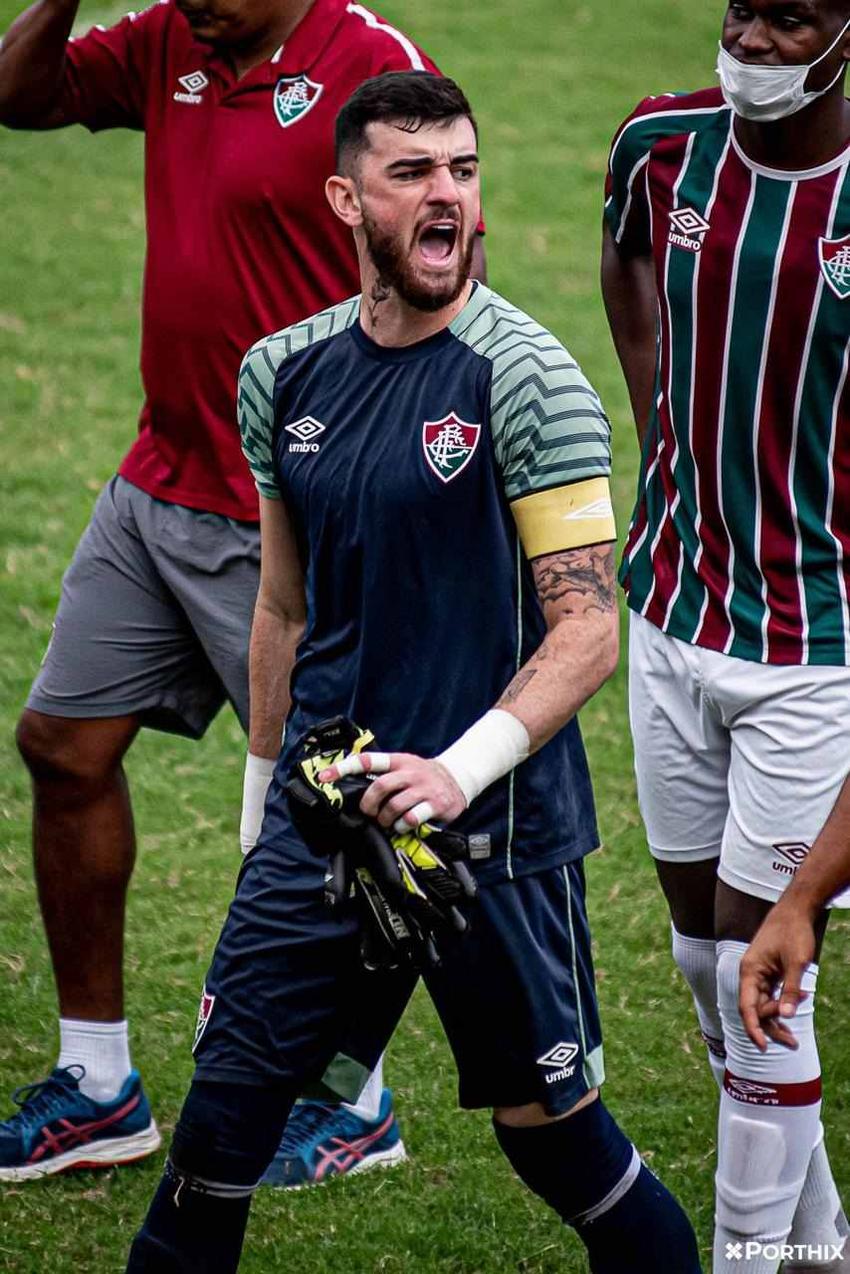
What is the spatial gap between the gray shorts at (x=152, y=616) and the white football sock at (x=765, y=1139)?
4.88ft

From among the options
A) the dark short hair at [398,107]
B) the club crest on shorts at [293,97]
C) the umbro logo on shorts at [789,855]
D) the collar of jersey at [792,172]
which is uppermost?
the dark short hair at [398,107]

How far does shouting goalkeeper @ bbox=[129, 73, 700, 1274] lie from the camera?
3.61 meters

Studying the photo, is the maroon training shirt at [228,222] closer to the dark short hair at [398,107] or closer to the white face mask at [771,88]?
the dark short hair at [398,107]

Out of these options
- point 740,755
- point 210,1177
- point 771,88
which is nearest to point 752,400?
point 771,88

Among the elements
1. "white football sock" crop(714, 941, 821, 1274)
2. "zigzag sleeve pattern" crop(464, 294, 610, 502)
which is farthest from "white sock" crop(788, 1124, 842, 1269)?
"zigzag sleeve pattern" crop(464, 294, 610, 502)

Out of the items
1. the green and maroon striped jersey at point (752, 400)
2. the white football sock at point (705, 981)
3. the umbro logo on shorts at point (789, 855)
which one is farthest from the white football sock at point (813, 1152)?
the green and maroon striped jersey at point (752, 400)

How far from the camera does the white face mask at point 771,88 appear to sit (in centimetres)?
393

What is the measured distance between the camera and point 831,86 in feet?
13.1

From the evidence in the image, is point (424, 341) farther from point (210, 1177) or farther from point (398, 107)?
point (210, 1177)

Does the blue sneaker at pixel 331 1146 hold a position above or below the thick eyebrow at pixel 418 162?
below

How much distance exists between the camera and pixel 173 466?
4.88m

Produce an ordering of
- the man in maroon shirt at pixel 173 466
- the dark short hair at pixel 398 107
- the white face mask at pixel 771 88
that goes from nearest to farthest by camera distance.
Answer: the dark short hair at pixel 398 107 → the white face mask at pixel 771 88 → the man in maroon shirt at pixel 173 466

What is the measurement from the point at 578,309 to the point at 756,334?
8.20 m

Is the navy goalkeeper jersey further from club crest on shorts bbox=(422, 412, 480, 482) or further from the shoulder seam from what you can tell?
the shoulder seam
